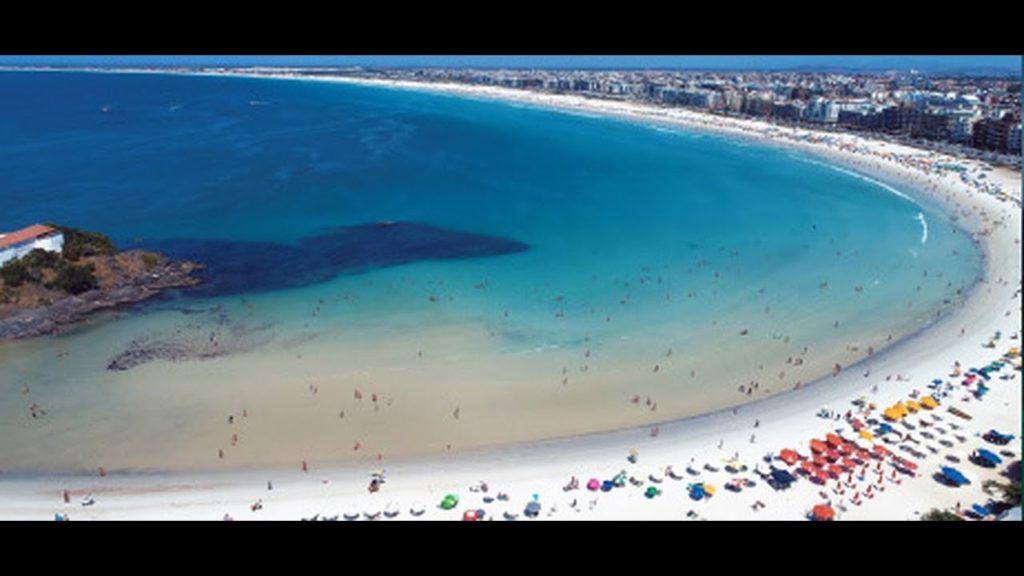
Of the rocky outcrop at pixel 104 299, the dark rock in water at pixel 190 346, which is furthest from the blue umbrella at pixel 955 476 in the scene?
the rocky outcrop at pixel 104 299

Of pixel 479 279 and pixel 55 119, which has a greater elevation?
pixel 55 119

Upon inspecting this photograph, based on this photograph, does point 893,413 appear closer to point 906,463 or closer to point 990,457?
point 906,463

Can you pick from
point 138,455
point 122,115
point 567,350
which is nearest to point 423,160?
point 567,350

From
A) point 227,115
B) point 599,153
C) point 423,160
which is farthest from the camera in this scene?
point 227,115

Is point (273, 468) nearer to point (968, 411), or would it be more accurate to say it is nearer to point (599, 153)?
point (968, 411)

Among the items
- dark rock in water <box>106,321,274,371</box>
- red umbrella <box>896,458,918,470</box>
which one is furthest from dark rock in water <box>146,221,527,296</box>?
red umbrella <box>896,458,918,470</box>

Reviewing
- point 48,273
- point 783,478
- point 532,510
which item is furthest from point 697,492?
point 48,273

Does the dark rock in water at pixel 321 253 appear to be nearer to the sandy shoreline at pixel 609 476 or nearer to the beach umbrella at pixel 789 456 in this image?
the sandy shoreline at pixel 609 476
